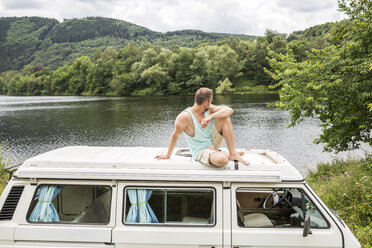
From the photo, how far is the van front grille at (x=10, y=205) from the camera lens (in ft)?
12.3

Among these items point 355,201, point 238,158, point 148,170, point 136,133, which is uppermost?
point 238,158

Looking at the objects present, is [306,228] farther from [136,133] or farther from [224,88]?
[224,88]

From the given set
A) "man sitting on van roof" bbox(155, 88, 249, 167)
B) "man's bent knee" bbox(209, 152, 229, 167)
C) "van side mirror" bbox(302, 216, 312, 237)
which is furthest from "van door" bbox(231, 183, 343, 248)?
"man sitting on van roof" bbox(155, 88, 249, 167)

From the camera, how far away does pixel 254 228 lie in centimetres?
373

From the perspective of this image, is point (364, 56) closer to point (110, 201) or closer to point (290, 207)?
point (290, 207)

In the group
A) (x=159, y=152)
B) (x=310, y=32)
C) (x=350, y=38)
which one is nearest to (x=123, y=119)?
(x=350, y=38)

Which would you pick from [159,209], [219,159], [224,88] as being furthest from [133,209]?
[224,88]

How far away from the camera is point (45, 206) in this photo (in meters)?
3.84

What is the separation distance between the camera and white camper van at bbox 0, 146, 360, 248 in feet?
12.0

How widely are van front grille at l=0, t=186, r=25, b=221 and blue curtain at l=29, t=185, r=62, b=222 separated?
0.86ft

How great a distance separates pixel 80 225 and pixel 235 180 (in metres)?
2.21

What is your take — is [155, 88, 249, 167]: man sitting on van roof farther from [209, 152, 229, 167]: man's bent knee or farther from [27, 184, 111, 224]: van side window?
[27, 184, 111, 224]: van side window

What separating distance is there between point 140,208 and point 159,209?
0.87 feet

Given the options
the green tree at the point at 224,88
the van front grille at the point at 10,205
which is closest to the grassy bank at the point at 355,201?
the van front grille at the point at 10,205
